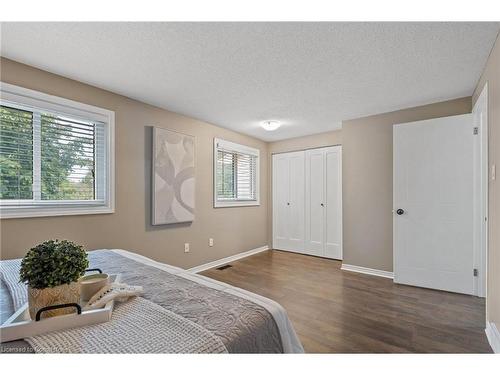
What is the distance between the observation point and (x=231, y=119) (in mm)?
3641

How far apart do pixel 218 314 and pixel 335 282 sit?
8.43 ft

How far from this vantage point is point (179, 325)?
0.87 m

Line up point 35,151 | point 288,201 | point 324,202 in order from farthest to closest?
point 288,201 < point 324,202 < point 35,151

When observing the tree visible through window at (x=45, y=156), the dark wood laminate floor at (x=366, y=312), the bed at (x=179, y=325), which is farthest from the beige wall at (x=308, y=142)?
the bed at (x=179, y=325)

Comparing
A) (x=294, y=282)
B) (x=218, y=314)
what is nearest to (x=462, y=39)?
(x=218, y=314)

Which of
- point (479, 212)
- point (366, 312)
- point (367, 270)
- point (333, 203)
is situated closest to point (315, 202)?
point (333, 203)

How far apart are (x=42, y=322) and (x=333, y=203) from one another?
4109 millimetres

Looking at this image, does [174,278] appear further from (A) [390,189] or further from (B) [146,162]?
(A) [390,189]

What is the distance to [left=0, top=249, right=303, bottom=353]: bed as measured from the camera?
0.77 m

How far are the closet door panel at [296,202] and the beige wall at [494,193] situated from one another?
287 cm

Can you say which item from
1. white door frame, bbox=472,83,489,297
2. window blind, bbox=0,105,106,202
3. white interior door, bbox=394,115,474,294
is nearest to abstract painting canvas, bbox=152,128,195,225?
window blind, bbox=0,105,106,202

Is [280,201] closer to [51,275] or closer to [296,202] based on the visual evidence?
[296,202]

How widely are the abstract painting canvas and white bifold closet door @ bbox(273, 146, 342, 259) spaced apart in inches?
81.7

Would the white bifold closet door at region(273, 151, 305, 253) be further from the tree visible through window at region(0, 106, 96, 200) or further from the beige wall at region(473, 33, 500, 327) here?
the tree visible through window at region(0, 106, 96, 200)
